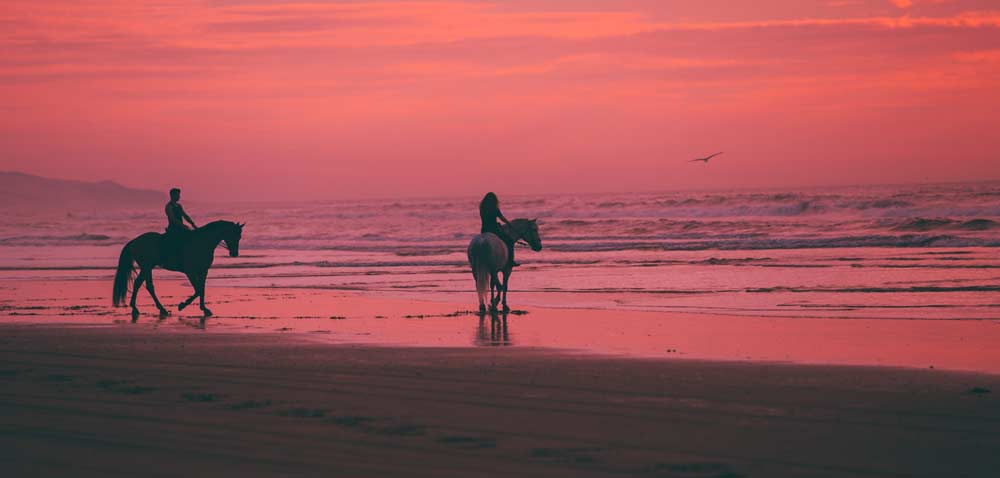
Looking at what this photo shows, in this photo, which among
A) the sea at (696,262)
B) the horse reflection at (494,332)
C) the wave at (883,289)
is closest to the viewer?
the horse reflection at (494,332)

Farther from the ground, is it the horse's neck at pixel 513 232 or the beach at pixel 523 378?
the horse's neck at pixel 513 232

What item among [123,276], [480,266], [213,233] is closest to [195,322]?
[213,233]

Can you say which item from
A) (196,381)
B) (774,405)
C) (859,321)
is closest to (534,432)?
(774,405)

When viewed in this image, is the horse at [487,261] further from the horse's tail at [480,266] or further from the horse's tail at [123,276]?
the horse's tail at [123,276]

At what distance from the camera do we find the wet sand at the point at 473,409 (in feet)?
20.8

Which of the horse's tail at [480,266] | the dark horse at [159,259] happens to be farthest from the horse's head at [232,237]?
the horse's tail at [480,266]

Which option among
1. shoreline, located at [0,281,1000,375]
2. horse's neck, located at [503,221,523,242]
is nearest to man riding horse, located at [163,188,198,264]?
shoreline, located at [0,281,1000,375]

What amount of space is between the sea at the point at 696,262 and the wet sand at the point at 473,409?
16.6 feet

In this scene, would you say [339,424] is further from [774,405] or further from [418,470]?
[774,405]

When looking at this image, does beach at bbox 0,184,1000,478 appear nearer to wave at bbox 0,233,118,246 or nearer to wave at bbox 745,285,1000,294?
wave at bbox 745,285,1000,294

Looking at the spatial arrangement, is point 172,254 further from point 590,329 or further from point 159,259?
point 590,329

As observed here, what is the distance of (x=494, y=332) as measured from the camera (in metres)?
14.0

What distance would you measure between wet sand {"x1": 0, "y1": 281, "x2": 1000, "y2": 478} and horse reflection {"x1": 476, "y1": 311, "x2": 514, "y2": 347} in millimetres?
131

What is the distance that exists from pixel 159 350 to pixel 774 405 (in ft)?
22.6
